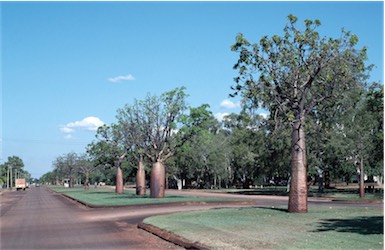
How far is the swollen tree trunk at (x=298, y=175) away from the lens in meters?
21.0

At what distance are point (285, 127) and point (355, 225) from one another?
14929mm

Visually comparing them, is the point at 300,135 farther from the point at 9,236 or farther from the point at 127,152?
the point at 127,152

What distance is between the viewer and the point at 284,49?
2188 centimetres

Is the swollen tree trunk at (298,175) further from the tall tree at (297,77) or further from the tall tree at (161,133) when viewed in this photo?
the tall tree at (161,133)

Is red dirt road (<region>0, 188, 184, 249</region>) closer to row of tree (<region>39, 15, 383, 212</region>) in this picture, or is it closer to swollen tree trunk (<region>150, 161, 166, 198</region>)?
row of tree (<region>39, 15, 383, 212</region>)

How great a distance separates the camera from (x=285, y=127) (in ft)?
98.1

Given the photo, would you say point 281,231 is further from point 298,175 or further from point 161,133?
point 161,133

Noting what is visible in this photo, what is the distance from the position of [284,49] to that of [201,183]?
75.6 meters

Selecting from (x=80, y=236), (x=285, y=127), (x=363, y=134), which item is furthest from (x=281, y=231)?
(x=363, y=134)

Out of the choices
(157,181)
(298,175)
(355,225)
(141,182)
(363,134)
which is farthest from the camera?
(141,182)

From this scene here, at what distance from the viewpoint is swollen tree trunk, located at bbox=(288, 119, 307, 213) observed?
21.0m

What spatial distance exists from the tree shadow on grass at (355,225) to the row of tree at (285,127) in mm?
4039

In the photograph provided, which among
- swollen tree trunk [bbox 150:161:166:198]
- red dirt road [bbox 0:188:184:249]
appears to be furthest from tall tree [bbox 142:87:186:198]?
red dirt road [bbox 0:188:184:249]

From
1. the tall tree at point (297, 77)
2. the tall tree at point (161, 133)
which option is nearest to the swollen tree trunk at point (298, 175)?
the tall tree at point (297, 77)
